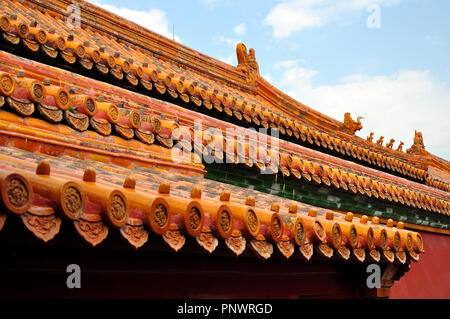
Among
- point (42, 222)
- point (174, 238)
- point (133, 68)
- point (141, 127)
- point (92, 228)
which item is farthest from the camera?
A: point (133, 68)

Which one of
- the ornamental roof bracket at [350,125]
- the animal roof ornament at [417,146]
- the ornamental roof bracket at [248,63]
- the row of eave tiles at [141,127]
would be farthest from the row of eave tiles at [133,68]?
the animal roof ornament at [417,146]

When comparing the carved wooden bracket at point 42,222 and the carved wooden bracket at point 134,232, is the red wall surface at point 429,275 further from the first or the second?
the carved wooden bracket at point 42,222

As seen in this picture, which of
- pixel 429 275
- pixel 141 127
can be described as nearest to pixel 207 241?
pixel 141 127

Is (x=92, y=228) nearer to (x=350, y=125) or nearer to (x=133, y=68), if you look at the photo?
(x=133, y=68)

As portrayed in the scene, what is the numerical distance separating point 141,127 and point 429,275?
19.1ft

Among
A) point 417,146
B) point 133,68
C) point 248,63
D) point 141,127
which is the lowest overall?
point 141,127

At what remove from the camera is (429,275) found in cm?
787

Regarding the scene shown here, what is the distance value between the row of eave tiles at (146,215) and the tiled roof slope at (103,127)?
78 cm

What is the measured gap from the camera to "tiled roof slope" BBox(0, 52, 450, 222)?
3.34 meters

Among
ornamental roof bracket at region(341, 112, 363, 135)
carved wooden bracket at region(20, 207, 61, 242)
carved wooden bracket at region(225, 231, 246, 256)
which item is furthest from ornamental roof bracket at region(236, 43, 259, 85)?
carved wooden bracket at region(20, 207, 61, 242)

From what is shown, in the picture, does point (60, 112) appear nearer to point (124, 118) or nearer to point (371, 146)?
point (124, 118)

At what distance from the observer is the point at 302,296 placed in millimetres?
4195

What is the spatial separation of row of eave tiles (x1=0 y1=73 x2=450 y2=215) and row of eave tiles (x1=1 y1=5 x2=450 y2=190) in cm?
76
